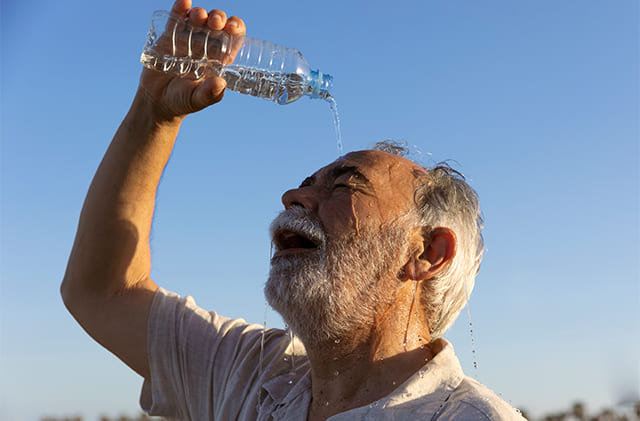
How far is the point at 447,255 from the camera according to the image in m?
3.33

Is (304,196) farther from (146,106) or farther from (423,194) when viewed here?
(146,106)

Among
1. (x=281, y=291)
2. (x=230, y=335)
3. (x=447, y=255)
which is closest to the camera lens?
(x=281, y=291)

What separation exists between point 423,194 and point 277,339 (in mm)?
1264

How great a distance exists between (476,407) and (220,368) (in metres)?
1.58

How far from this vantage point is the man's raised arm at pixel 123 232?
11.5 feet

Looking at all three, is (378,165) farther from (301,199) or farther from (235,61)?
(235,61)

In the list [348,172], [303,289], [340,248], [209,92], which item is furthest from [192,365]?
[209,92]

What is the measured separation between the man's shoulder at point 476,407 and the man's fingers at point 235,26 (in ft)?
7.24

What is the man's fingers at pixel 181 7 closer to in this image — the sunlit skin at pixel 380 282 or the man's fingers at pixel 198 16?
the man's fingers at pixel 198 16

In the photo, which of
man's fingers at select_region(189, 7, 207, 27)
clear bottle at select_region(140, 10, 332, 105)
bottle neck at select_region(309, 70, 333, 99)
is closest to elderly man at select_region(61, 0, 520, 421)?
man's fingers at select_region(189, 7, 207, 27)

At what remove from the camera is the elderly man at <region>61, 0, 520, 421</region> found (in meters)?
3.06

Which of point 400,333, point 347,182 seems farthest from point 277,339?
point 347,182

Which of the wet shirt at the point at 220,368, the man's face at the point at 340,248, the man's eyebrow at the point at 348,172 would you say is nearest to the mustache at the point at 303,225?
the man's face at the point at 340,248

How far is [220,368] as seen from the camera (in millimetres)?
3418
